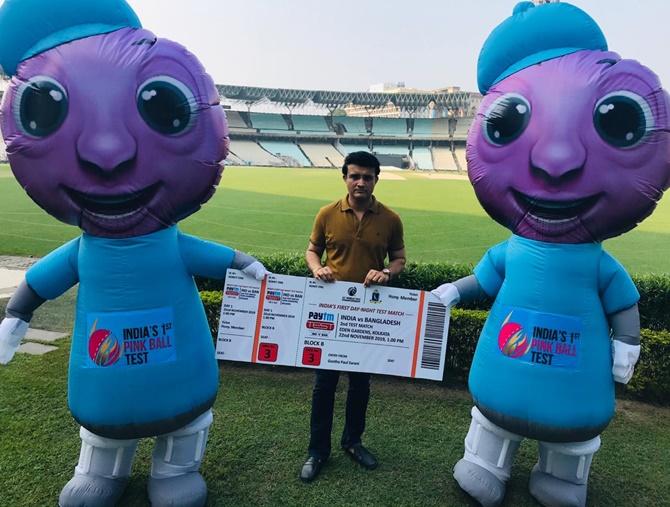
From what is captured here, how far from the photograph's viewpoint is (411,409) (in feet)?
14.9

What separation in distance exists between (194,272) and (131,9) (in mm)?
1505

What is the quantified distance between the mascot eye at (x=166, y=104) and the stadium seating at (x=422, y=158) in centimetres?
5853

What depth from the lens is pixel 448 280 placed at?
5.56 meters

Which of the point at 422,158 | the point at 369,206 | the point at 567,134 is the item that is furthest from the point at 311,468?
the point at 422,158

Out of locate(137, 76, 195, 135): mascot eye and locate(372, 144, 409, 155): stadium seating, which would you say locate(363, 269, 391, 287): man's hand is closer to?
locate(137, 76, 195, 135): mascot eye

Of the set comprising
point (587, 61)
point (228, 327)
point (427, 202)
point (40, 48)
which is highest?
point (427, 202)

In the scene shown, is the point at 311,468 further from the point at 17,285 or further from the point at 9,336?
the point at 17,285

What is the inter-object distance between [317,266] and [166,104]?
1.38 meters

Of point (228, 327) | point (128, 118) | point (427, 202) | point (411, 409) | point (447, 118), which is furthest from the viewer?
point (447, 118)

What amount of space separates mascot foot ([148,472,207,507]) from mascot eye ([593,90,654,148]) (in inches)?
119

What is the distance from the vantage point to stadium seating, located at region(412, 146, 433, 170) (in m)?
60.6

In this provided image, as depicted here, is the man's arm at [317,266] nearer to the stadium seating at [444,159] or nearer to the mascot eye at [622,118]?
the mascot eye at [622,118]

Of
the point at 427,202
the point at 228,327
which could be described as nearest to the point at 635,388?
the point at 228,327

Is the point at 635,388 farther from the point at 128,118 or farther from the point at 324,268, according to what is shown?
the point at 128,118
